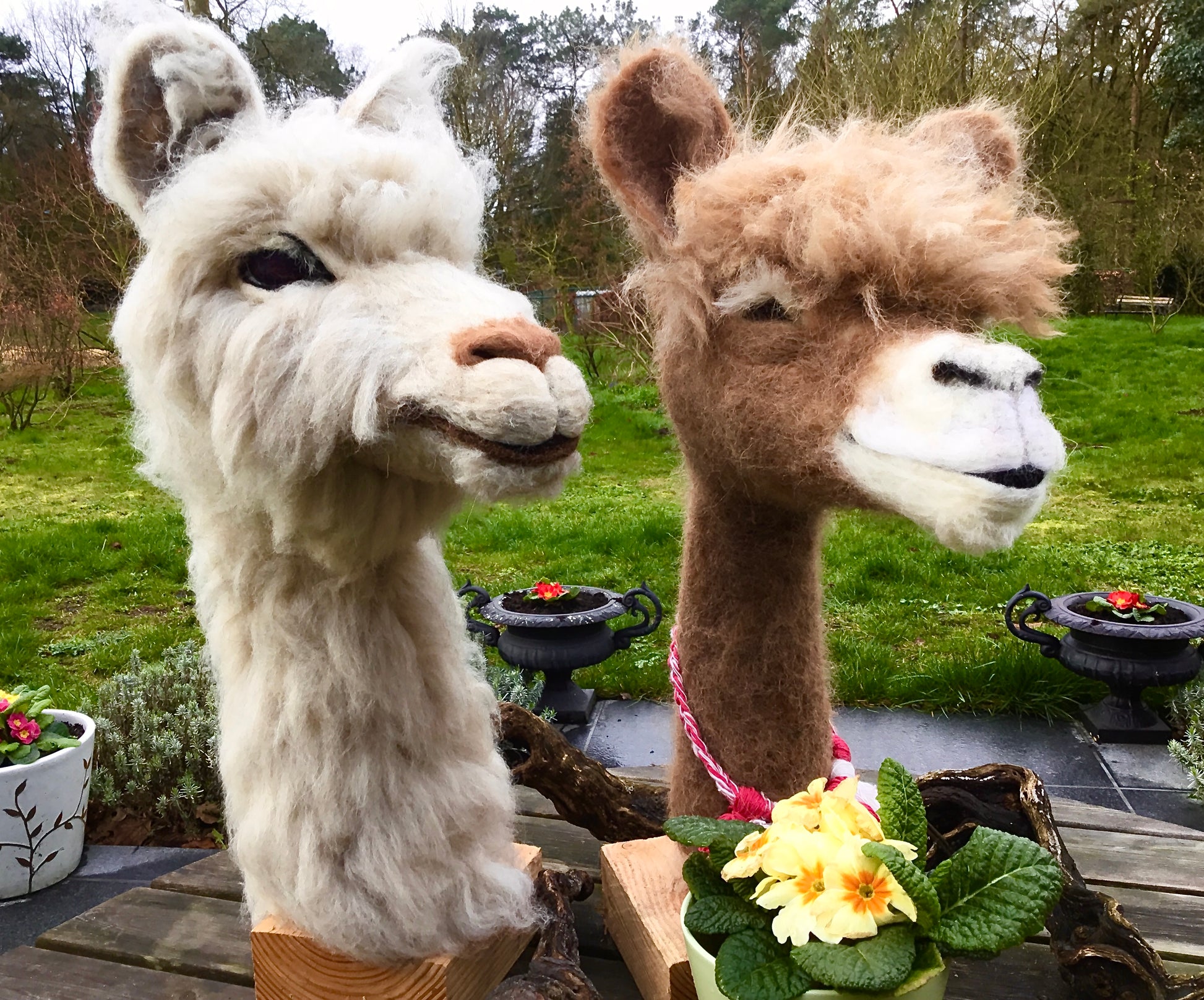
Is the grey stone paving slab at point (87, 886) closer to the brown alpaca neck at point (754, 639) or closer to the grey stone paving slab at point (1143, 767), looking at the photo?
the brown alpaca neck at point (754, 639)

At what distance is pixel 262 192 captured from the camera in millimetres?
705

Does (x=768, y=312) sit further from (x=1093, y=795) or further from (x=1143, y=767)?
(x=1143, y=767)

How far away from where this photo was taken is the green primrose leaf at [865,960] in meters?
0.64

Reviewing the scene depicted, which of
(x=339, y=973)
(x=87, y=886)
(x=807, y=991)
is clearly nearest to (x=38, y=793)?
(x=87, y=886)

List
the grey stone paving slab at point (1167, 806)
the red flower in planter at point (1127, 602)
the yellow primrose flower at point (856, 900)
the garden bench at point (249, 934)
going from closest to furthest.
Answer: the yellow primrose flower at point (856, 900) → the garden bench at point (249, 934) → the grey stone paving slab at point (1167, 806) → the red flower in planter at point (1127, 602)

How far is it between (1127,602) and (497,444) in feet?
7.83

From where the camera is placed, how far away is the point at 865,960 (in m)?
0.65

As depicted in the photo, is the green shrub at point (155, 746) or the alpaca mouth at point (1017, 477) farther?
the green shrub at point (155, 746)

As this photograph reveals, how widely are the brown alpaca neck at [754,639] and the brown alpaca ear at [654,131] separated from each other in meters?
0.28

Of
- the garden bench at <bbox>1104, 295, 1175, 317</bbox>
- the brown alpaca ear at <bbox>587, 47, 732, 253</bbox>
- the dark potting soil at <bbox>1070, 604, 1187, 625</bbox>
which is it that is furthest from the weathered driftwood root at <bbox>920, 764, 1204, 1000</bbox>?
the garden bench at <bbox>1104, 295, 1175, 317</bbox>

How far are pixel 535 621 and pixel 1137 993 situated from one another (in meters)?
1.62

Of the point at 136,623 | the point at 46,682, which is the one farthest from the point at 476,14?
Result: the point at 46,682

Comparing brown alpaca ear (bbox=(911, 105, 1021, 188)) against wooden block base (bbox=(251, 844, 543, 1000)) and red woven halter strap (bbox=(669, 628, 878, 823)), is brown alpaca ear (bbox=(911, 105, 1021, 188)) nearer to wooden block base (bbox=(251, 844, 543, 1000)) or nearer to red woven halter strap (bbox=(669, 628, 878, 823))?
red woven halter strap (bbox=(669, 628, 878, 823))

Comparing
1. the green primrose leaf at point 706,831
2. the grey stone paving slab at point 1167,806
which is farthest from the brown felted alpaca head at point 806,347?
the grey stone paving slab at point 1167,806
